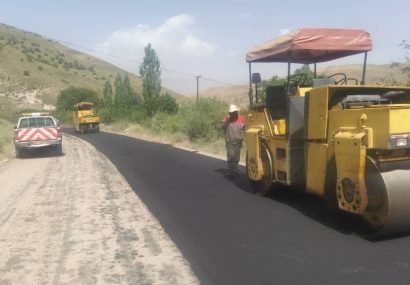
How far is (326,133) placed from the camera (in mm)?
7203

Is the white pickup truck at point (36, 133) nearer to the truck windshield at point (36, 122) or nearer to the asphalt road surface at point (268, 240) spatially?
the truck windshield at point (36, 122)

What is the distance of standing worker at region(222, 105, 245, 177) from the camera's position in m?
12.0

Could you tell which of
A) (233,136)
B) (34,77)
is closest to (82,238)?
(233,136)

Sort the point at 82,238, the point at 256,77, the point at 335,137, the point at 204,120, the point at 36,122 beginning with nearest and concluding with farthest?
the point at 335,137, the point at 82,238, the point at 256,77, the point at 36,122, the point at 204,120

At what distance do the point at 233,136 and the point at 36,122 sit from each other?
1251cm

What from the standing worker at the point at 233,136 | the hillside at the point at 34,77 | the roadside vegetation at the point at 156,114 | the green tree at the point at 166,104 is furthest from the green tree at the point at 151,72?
the standing worker at the point at 233,136

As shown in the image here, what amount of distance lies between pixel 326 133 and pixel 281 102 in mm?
2277

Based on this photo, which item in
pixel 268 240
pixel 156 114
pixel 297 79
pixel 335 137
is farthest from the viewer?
pixel 156 114

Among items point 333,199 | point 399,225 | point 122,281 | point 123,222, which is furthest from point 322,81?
point 122,281

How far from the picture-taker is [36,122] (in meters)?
21.7

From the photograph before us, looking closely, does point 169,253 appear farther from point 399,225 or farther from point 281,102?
point 281,102

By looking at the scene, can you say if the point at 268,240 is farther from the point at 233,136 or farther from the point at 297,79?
the point at 233,136

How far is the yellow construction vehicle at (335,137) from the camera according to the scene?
6164 millimetres

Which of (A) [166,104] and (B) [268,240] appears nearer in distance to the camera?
(B) [268,240]
